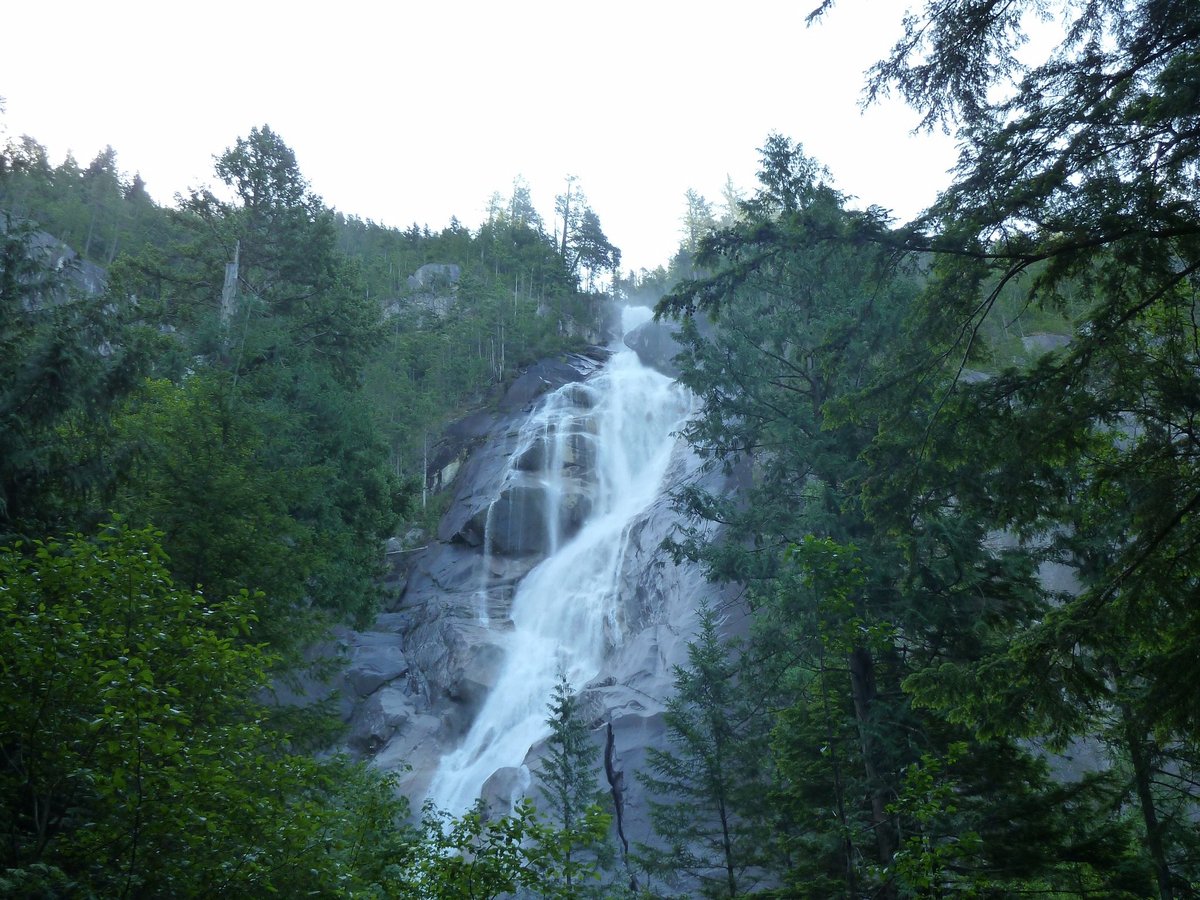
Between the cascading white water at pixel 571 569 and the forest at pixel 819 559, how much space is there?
608 cm

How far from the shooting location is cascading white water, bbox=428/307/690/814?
77.7 ft

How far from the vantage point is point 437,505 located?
3862cm

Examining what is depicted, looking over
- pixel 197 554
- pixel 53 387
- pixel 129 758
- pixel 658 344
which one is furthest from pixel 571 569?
pixel 129 758

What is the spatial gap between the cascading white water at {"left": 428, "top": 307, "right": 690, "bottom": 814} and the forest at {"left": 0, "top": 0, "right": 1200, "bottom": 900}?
6.08 m

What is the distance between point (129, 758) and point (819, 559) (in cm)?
478

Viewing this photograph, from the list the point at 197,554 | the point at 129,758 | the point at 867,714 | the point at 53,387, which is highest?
the point at 53,387

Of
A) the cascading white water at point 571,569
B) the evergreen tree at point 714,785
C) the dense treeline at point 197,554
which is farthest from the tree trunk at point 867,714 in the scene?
the cascading white water at point 571,569

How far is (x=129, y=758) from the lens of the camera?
4.76 m

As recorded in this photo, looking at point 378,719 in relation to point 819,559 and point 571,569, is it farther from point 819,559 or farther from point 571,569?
point 819,559

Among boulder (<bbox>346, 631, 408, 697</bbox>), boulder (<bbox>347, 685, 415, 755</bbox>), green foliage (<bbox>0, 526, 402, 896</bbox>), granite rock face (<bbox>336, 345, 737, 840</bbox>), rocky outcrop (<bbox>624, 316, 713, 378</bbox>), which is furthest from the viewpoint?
rocky outcrop (<bbox>624, 316, 713, 378</bbox>)

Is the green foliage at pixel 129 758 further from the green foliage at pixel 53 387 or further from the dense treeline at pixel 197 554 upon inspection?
the green foliage at pixel 53 387

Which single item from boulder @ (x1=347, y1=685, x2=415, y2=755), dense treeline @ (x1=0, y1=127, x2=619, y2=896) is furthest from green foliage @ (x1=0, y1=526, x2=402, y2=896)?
boulder @ (x1=347, y1=685, x2=415, y2=755)

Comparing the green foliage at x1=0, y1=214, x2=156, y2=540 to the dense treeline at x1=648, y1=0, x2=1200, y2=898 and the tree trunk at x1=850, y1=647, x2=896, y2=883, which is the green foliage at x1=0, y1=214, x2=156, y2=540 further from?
the tree trunk at x1=850, y1=647, x2=896, y2=883

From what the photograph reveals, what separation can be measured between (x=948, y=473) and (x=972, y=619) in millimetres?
3306
